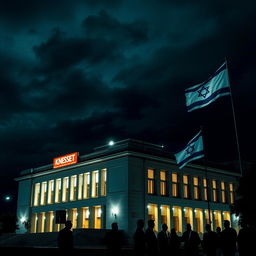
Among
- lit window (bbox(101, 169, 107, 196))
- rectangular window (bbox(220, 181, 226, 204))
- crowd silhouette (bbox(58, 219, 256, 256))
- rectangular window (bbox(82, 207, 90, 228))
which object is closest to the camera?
crowd silhouette (bbox(58, 219, 256, 256))

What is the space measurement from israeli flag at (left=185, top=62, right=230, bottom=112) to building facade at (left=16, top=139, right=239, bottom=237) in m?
21.8

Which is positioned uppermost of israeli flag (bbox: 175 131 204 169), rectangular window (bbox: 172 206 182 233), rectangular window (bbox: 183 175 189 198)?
rectangular window (bbox: 183 175 189 198)

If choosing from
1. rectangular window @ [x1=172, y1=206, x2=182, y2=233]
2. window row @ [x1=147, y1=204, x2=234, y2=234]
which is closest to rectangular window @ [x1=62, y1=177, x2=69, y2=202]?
window row @ [x1=147, y1=204, x2=234, y2=234]

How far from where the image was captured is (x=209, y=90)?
20375mm

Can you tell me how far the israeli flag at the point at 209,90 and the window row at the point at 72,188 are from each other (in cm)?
2584

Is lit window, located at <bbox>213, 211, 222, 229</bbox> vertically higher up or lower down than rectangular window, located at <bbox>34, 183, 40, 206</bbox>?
lower down

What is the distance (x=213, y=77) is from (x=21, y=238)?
32630 millimetres

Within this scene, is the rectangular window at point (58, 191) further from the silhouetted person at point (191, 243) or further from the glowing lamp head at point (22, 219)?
the silhouetted person at point (191, 243)

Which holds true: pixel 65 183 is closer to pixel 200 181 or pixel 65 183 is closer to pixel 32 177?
pixel 32 177

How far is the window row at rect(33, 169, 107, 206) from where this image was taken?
45875mm

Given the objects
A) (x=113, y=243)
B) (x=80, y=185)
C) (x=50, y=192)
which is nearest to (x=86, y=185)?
(x=80, y=185)

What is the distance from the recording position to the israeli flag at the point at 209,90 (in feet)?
64.1

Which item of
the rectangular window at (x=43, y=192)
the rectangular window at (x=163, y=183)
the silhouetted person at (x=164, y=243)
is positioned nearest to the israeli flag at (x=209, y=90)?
the silhouetted person at (x=164, y=243)

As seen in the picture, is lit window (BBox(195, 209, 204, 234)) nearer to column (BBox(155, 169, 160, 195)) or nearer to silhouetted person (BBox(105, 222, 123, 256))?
column (BBox(155, 169, 160, 195))
